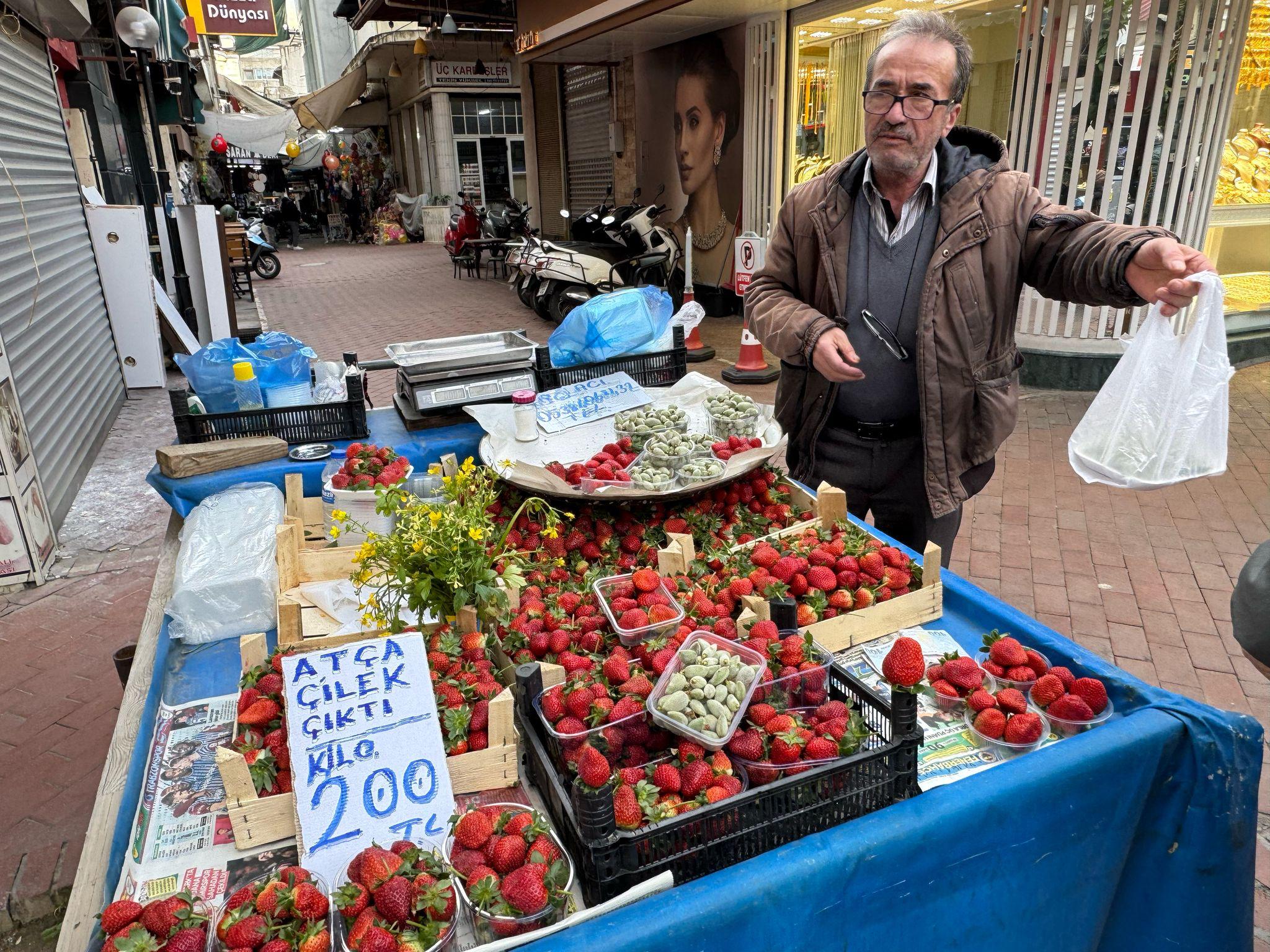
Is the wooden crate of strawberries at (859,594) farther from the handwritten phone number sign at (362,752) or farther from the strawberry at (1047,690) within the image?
the handwritten phone number sign at (362,752)

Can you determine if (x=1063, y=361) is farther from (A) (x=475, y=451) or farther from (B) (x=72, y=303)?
(B) (x=72, y=303)

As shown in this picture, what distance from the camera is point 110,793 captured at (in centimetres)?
174

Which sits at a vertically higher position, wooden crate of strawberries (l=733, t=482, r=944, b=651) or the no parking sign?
the no parking sign

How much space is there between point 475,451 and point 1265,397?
687cm

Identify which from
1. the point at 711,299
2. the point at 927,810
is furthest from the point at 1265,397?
the point at 927,810

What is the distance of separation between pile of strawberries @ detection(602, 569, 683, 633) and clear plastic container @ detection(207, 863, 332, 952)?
2.39ft

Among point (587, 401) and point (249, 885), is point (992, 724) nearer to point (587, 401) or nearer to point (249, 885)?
point (249, 885)

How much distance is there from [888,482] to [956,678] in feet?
3.22

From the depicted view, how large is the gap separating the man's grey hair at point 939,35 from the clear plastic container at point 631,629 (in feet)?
4.87

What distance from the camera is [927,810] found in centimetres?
138

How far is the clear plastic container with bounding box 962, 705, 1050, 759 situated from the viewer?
1.55 m

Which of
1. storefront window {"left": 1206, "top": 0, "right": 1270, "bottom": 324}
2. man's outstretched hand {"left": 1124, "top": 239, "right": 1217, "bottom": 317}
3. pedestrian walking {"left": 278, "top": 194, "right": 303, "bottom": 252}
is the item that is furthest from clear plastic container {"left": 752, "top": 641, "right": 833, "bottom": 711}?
pedestrian walking {"left": 278, "top": 194, "right": 303, "bottom": 252}

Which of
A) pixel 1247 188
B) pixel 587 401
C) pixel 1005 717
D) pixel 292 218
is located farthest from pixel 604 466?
pixel 292 218

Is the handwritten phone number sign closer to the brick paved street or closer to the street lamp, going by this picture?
the brick paved street
